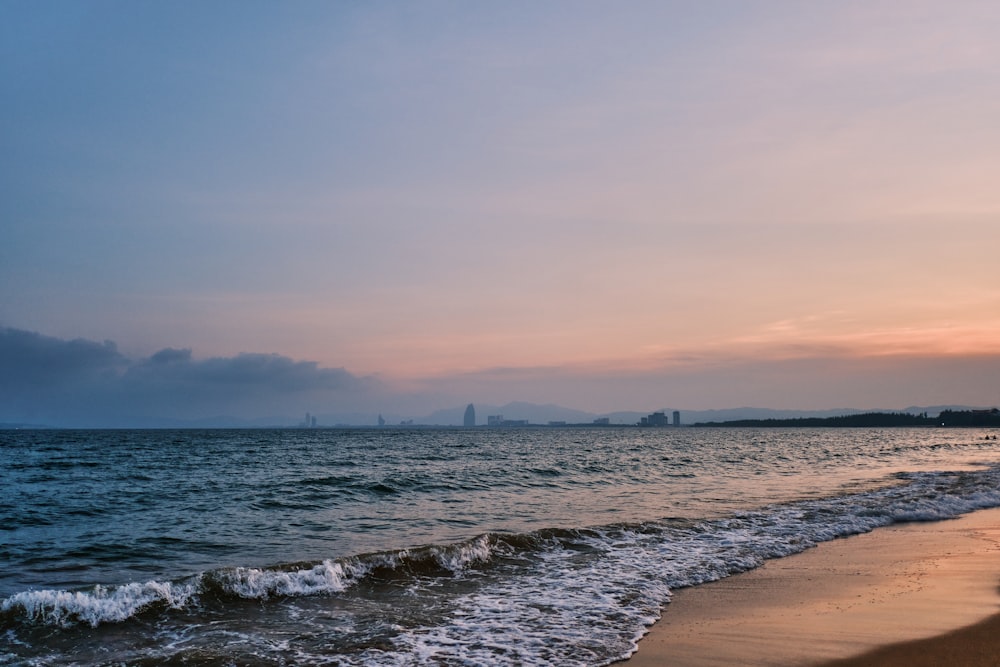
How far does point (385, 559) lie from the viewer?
1285cm

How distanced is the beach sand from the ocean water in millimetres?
665

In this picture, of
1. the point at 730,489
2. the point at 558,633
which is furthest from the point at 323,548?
the point at 730,489

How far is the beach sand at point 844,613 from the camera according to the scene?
7.72 metres

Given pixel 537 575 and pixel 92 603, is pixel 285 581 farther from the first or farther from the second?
pixel 537 575

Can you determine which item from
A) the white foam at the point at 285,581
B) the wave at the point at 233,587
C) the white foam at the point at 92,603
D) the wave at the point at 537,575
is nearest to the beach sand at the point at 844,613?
the wave at the point at 537,575

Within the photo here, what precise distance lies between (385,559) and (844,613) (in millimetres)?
7971

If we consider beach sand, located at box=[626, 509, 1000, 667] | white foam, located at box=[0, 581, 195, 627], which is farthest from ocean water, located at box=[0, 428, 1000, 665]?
beach sand, located at box=[626, 509, 1000, 667]

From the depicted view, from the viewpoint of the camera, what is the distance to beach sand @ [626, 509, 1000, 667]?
304 inches

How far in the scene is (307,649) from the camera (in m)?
8.34

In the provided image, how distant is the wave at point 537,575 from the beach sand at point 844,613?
0.62 metres

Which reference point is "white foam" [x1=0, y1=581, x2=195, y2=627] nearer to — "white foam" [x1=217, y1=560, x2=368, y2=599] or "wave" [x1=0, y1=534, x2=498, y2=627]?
"wave" [x1=0, y1=534, x2=498, y2=627]

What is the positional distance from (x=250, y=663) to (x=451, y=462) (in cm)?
3609

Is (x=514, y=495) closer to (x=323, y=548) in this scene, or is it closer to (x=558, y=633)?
(x=323, y=548)

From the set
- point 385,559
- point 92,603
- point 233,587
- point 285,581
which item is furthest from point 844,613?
point 92,603
